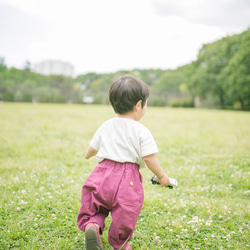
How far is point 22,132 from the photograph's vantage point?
1009cm

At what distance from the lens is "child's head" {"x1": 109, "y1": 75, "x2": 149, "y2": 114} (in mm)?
2467

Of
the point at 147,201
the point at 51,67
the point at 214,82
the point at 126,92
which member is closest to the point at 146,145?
the point at 126,92

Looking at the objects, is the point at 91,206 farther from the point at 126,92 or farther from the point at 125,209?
the point at 126,92

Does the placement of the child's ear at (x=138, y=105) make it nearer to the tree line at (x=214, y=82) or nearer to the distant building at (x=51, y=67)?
the tree line at (x=214, y=82)

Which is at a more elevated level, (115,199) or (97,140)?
(97,140)

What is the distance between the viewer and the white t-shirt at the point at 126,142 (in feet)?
8.11

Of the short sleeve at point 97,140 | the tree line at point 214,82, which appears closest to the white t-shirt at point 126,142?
the short sleeve at point 97,140

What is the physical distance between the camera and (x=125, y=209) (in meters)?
2.33

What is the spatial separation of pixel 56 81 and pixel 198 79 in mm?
56931

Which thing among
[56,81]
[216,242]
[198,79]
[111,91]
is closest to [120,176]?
[111,91]

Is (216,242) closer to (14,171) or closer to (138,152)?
(138,152)

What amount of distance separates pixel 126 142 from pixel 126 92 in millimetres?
522

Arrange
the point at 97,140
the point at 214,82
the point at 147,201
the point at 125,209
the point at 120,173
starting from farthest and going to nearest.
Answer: the point at 214,82 < the point at 147,201 < the point at 97,140 < the point at 120,173 < the point at 125,209

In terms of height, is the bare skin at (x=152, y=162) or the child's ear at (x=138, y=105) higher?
the child's ear at (x=138, y=105)
